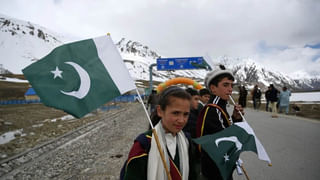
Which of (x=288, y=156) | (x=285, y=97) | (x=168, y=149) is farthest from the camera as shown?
(x=285, y=97)

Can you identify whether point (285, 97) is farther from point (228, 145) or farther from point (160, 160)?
point (160, 160)

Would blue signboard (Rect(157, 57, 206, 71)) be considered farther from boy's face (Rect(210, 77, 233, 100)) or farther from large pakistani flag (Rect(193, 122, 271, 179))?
large pakistani flag (Rect(193, 122, 271, 179))

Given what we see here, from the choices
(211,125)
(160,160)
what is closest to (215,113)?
(211,125)

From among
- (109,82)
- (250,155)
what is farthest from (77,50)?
(250,155)

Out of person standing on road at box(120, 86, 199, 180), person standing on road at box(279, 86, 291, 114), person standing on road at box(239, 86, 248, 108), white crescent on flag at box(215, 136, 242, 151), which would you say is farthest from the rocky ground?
person standing on road at box(279, 86, 291, 114)

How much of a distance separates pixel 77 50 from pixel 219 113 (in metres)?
2.05

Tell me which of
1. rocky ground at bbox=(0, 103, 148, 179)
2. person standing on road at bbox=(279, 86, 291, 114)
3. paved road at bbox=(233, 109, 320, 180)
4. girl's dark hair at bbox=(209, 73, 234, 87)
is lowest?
rocky ground at bbox=(0, 103, 148, 179)

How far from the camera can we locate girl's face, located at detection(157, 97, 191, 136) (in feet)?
5.44

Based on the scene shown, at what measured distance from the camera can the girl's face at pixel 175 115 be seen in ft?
5.44

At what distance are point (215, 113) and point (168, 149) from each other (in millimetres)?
690

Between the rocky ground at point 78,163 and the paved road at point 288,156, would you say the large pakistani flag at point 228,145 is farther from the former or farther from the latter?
the rocky ground at point 78,163

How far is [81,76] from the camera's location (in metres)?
2.44

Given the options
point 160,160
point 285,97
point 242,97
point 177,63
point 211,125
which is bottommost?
point 285,97

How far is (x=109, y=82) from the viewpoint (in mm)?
2436
